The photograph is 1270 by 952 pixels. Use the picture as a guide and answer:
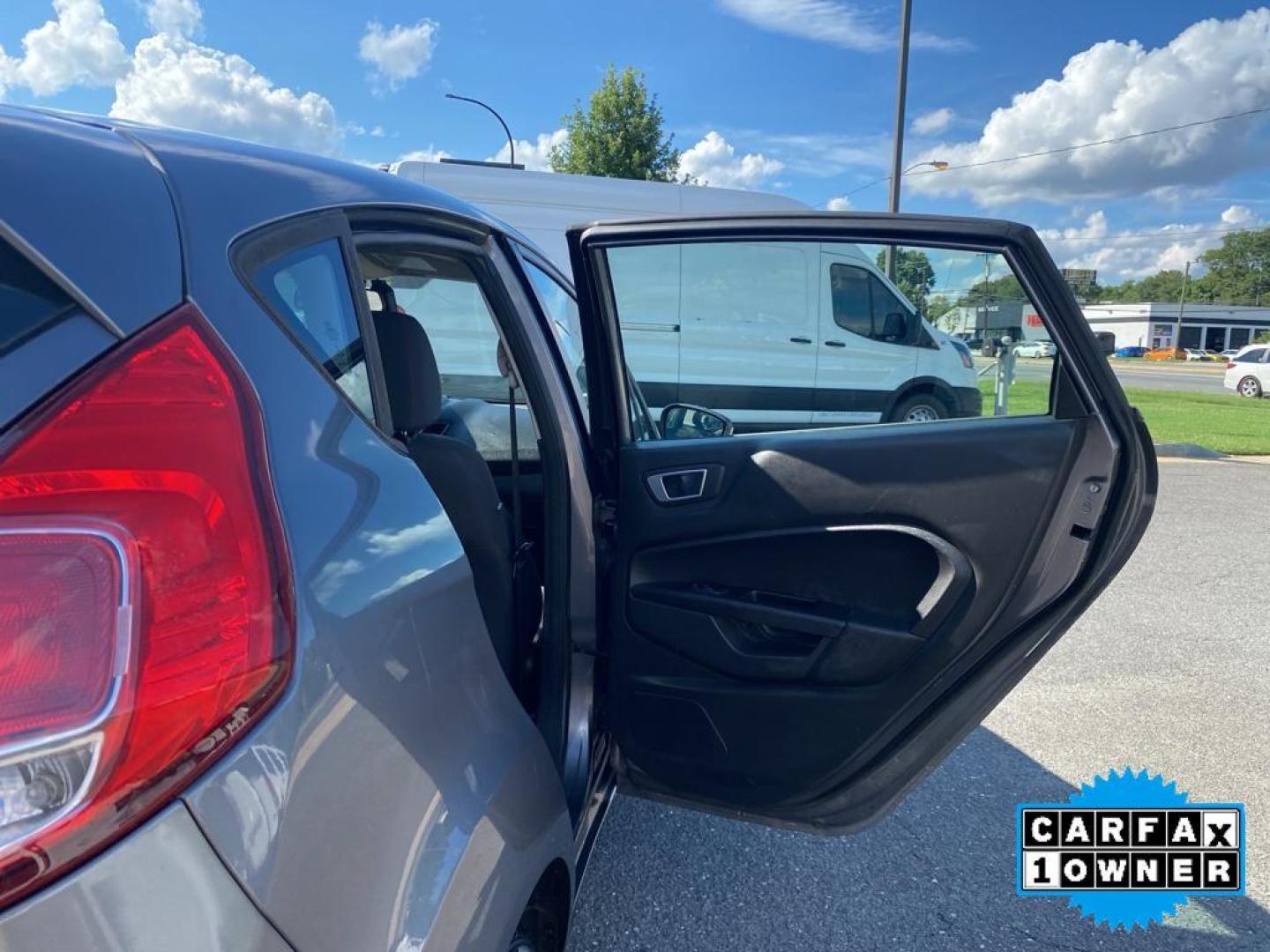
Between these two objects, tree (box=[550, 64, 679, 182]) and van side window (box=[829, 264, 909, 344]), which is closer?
van side window (box=[829, 264, 909, 344])

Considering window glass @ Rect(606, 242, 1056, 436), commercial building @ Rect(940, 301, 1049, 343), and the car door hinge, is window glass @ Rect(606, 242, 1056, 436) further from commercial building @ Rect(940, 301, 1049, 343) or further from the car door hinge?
the car door hinge

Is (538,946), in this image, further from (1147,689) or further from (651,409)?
(1147,689)

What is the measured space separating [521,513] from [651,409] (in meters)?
0.63

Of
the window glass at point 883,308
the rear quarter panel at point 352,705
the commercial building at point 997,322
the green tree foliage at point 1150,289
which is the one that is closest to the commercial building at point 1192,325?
the green tree foliage at point 1150,289

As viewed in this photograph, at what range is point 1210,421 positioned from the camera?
1608cm

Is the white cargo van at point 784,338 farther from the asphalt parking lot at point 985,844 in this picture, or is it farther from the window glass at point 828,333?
the asphalt parking lot at point 985,844

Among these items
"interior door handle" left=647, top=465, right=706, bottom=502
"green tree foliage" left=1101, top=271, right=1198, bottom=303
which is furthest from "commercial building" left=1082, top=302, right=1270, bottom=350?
"interior door handle" left=647, top=465, right=706, bottom=502

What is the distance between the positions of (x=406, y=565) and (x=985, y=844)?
2.40 m

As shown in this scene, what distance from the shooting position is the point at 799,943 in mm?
2279

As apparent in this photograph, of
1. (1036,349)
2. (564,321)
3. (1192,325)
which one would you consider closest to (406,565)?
(1036,349)

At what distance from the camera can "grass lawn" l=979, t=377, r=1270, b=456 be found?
12398 millimetres

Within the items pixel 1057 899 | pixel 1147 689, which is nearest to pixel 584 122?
Answer: pixel 1147 689

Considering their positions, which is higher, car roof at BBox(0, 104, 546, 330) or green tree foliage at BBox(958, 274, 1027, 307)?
car roof at BBox(0, 104, 546, 330)

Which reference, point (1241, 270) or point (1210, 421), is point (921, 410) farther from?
point (1241, 270)
